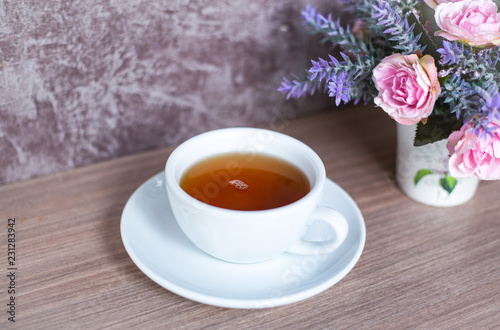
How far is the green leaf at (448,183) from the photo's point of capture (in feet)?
2.49

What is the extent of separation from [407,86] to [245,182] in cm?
24

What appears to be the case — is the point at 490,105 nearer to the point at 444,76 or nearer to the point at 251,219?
the point at 444,76

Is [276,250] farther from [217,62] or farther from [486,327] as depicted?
[217,62]

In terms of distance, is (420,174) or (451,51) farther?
(420,174)

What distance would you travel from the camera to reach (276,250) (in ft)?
1.97

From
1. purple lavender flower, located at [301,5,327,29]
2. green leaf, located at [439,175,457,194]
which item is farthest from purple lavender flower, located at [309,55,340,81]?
green leaf, located at [439,175,457,194]

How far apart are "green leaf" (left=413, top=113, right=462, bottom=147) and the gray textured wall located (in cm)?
32

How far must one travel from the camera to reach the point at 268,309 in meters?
0.59

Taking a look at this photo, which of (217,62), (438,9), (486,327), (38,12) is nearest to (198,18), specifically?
(217,62)

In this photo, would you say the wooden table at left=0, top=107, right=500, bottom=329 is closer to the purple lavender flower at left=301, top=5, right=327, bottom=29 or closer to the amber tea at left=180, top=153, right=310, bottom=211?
the amber tea at left=180, top=153, right=310, bottom=211

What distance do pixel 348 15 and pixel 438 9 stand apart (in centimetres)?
30

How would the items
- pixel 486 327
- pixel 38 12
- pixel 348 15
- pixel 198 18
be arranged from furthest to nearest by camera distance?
pixel 348 15, pixel 198 18, pixel 38 12, pixel 486 327

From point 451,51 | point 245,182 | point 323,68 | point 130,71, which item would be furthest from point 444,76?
A: point 130,71

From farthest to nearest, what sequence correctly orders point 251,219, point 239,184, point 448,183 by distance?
point 448,183
point 239,184
point 251,219
